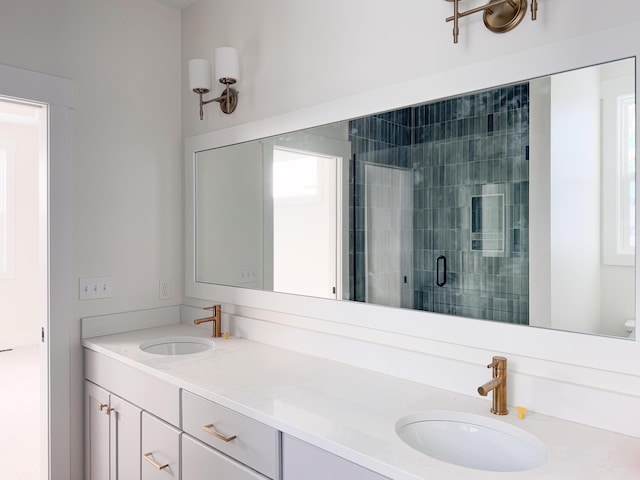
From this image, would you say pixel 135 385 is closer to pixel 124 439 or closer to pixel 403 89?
pixel 124 439

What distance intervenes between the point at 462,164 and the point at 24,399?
3.86m

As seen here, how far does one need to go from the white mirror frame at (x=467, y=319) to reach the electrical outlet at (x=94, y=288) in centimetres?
73

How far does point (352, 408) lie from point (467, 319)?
0.46 m

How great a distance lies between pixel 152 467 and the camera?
185 centimetres

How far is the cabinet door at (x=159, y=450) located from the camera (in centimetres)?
172

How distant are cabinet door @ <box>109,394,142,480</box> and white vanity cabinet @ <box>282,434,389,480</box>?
89cm

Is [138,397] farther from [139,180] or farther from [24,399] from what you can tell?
[24,399]

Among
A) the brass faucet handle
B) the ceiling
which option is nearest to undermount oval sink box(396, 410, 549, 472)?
the brass faucet handle

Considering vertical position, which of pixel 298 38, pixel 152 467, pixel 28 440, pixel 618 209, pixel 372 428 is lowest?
pixel 28 440

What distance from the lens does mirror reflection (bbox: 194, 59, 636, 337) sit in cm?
125

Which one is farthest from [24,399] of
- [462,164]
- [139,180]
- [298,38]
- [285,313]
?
[462,164]

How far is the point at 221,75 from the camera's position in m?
2.28

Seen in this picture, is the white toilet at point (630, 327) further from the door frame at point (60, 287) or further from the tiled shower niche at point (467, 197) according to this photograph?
the door frame at point (60, 287)

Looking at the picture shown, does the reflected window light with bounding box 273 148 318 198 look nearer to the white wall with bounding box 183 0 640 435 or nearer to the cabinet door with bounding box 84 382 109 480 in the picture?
the white wall with bounding box 183 0 640 435
